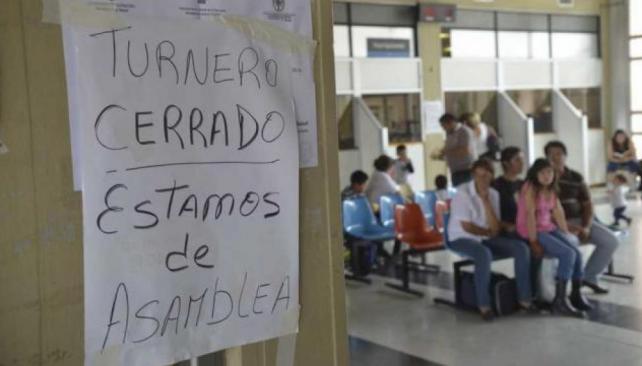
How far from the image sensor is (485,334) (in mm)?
4836

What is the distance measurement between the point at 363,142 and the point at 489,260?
604 centimetres

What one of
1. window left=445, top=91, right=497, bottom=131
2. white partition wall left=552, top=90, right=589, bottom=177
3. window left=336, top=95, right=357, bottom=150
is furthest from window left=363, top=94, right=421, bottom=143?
white partition wall left=552, top=90, right=589, bottom=177

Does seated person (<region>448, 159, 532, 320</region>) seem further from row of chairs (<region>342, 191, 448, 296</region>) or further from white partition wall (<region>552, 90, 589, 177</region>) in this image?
white partition wall (<region>552, 90, 589, 177</region>)

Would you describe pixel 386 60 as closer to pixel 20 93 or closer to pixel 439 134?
pixel 439 134

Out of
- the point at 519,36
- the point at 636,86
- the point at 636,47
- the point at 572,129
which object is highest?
the point at 519,36

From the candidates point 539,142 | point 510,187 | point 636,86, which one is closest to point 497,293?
point 510,187

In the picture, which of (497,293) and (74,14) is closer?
(74,14)

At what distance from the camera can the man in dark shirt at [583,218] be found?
5.59 m

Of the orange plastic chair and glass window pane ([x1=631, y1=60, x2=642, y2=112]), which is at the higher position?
glass window pane ([x1=631, y1=60, x2=642, y2=112])

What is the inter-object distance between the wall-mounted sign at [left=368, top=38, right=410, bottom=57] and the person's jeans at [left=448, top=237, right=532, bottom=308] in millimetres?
6674

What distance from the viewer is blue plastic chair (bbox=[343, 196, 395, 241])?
A: 6750 mm

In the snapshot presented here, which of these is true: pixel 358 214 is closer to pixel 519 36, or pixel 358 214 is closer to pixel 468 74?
pixel 468 74

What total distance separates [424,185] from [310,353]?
10.5 meters

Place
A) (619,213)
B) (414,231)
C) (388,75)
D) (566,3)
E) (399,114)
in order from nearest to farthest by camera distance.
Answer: (414,231), (619,213), (388,75), (399,114), (566,3)
